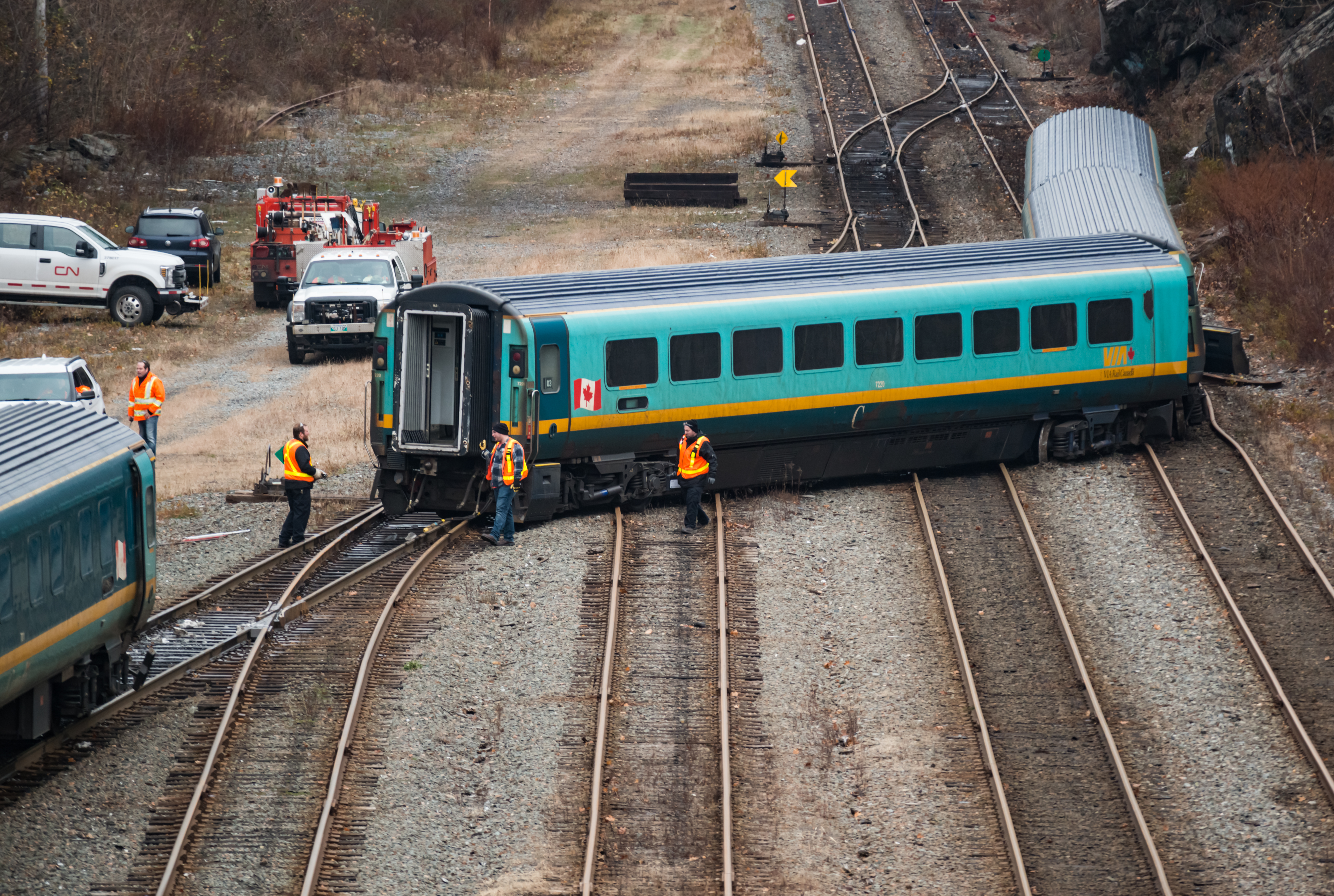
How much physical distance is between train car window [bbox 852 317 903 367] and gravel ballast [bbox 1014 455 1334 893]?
2.43 meters

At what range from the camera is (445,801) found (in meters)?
11.5

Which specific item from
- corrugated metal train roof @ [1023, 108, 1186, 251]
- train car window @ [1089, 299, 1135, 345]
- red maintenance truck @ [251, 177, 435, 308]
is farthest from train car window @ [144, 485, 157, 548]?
red maintenance truck @ [251, 177, 435, 308]

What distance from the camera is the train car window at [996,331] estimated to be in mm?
19078

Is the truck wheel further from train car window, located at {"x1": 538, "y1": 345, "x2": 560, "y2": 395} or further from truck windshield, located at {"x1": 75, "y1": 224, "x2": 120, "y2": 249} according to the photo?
train car window, located at {"x1": 538, "y1": 345, "x2": 560, "y2": 395}

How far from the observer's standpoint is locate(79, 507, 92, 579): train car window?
38.6 feet

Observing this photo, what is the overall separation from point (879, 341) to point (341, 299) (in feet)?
39.3

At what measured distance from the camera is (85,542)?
11.9 m

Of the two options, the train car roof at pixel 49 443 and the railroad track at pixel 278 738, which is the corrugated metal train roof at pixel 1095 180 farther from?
the train car roof at pixel 49 443

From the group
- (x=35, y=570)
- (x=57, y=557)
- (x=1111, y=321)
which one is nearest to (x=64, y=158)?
(x=1111, y=321)

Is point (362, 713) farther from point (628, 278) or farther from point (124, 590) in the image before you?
point (628, 278)

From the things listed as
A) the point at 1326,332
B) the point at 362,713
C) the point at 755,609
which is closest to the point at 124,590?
the point at 362,713

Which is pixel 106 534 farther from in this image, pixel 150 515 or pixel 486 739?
pixel 486 739

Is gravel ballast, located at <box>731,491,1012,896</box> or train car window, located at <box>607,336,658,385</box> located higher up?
train car window, located at <box>607,336,658,385</box>

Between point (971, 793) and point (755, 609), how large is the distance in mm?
3876
